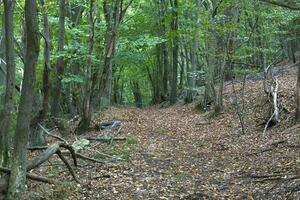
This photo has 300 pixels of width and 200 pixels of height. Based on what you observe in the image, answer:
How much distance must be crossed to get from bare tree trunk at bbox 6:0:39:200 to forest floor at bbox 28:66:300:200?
46 centimetres

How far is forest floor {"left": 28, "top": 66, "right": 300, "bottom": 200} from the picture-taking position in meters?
8.12

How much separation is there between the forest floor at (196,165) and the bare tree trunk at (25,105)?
456mm

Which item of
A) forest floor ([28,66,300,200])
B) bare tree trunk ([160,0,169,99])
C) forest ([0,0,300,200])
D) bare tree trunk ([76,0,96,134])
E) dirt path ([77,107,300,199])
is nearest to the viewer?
forest ([0,0,300,200])

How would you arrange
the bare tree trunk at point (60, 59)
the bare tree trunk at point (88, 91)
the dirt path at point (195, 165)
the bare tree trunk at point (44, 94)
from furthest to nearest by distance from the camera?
the bare tree trunk at point (88, 91) → the bare tree trunk at point (60, 59) → the bare tree trunk at point (44, 94) → the dirt path at point (195, 165)

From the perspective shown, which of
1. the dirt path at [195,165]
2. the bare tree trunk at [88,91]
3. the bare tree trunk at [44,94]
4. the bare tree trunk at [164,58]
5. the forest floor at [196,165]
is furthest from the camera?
the bare tree trunk at [164,58]

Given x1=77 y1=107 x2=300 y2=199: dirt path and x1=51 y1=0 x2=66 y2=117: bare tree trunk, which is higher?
x1=51 y1=0 x2=66 y2=117: bare tree trunk

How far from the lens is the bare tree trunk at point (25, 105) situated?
6.82 meters

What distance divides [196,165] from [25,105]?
5088 millimetres

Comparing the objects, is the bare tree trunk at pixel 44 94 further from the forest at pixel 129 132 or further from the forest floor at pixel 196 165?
the forest floor at pixel 196 165

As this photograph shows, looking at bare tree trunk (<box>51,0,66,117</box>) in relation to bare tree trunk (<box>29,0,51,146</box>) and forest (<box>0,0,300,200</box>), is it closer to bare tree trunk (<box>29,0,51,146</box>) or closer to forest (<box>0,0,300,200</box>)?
forest (<box>0,0,300,200</box>)

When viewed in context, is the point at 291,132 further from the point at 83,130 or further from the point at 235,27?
the point at 83,130

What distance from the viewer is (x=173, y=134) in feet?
49.2

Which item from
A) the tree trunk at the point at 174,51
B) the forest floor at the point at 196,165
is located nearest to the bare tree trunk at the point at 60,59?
the forest floor at the point at 196,165

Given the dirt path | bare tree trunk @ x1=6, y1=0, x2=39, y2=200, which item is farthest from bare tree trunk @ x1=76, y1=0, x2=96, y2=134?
bare tree trunk @ x1=6, y1=0, x2=39, y2=200
